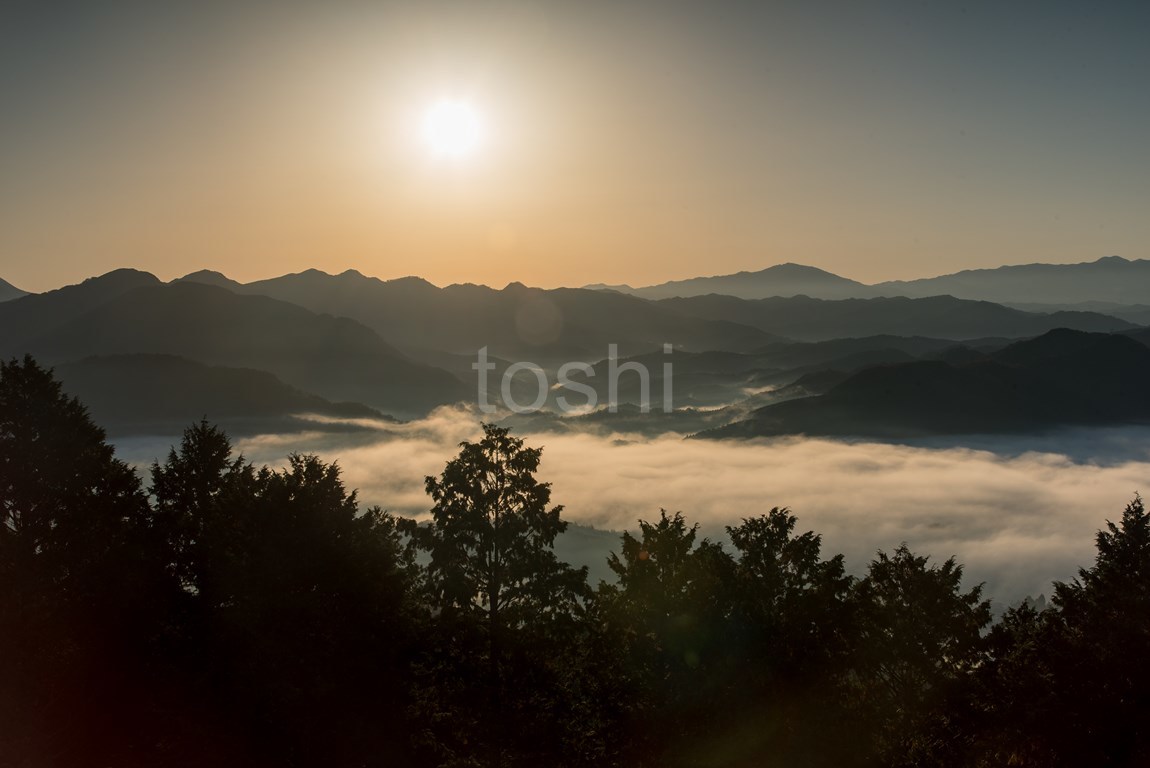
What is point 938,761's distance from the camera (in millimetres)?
36281

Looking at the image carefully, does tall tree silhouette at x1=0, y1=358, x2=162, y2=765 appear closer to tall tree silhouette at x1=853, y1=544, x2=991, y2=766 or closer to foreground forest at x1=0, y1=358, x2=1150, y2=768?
foreground forest at x1=0, y1=358, x2=1150, y2=768

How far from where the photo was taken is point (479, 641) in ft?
122

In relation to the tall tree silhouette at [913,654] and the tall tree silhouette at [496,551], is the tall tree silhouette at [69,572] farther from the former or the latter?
the tall tree silhouette at [913,654]

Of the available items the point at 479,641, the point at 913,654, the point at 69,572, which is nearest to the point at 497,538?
the point at 479,641

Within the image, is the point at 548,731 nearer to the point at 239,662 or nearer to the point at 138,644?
the point at 239,662

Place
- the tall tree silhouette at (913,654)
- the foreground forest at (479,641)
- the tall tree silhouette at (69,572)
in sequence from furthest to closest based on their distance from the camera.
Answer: the tall tree silhouette at (913,654) → the tall tree silhouette at (69,572) → the foreground forest at (479,641)

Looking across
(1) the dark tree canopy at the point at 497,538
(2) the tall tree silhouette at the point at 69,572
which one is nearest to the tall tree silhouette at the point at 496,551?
(1) the dark tree canopy at the point at 497,538

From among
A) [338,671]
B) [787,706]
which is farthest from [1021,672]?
[338,671]

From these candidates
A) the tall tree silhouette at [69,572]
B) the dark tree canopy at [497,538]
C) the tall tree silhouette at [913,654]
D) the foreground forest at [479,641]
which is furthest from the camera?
the tall tree silhouette at [913,654]

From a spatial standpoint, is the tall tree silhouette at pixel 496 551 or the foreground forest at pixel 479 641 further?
the tall tree silhouette at pixel 496 551

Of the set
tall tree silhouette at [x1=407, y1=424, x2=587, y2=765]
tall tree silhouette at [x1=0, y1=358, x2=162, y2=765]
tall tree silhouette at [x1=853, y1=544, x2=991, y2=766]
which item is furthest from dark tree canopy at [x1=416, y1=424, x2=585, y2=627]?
tall tree silhouette at [x1=853, y1=544, x2=991, y2=766]

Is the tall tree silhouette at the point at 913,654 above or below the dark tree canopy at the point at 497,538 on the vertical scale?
below

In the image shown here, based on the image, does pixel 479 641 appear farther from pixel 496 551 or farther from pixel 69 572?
pixel 69 572

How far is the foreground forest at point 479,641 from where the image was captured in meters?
33.2
